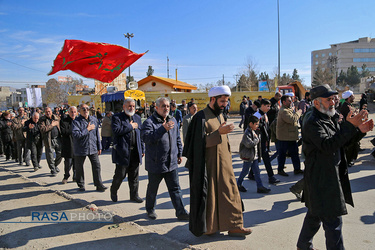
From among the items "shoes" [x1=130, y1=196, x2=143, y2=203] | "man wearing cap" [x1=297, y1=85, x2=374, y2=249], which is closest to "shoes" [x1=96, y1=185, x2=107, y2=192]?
"shoes" [x1=130, y1=196, x2=143, y2=203]

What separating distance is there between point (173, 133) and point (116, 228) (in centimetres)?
171

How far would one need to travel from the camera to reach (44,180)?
23.6ft

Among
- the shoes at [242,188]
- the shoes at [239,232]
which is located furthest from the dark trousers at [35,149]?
the shoes at [239,232]

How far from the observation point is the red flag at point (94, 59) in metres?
6.43

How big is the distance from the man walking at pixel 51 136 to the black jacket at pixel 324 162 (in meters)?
7.01

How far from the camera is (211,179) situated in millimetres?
3496

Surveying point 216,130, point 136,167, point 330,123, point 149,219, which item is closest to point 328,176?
point 330,123

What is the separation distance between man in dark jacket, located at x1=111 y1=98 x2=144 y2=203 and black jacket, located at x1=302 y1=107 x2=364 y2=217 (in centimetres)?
320

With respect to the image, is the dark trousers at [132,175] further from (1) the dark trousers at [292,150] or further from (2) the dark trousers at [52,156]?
(1) the dark trousers at [292,150]

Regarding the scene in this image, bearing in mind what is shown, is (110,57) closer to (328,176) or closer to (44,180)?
(44,180)

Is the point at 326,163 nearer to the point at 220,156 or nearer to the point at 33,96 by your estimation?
the point at 220,156

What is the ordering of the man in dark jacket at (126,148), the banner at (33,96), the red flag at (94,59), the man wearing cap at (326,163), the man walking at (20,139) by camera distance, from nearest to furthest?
the man wearing cap at (326,163) < the man in dark jacket at (126,148) < the red flag at (94,59) < the man walking at (20,139) < the banner at (33,96)

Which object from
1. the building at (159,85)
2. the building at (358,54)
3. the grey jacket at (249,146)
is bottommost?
the grey jacket at (249,146)

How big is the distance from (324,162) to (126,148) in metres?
3.42
